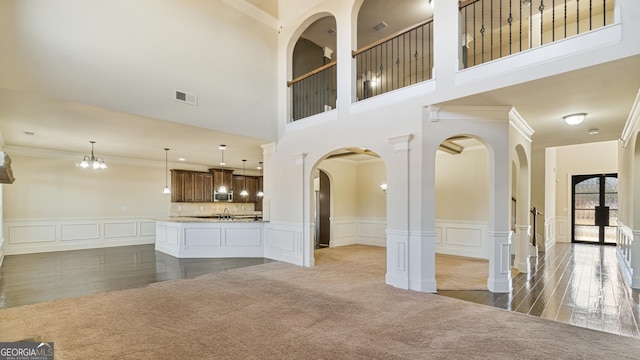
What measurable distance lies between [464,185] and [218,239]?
20.6 ft

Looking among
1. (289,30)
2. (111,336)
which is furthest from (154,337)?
(289,30)

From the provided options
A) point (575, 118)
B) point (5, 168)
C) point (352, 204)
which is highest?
point (575, 118)

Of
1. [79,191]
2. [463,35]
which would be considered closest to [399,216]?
[463,35]

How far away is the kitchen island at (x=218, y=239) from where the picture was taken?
7383 mm

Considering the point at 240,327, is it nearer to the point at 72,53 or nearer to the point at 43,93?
the point at 43,93

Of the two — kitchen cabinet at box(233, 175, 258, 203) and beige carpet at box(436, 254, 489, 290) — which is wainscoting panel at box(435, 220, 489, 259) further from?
kitchen cabinet at box(233, 175, 258, 203)

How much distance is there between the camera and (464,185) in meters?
7.70

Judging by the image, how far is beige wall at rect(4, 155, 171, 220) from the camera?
767cm

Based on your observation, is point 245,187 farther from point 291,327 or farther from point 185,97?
point 291,327

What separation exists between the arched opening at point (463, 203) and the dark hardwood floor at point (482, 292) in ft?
4.08

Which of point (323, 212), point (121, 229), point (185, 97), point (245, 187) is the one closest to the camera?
point (185, 97)

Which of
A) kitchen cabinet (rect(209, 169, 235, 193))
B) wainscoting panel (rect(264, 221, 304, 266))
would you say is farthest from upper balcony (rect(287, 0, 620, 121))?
kitchen cabinet (rect(209, 169, 235, 193))

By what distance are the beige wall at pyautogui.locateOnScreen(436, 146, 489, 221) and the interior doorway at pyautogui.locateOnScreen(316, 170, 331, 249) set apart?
3.24 m

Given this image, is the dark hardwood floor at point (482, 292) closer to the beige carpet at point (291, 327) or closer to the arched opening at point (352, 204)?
the beige carpet at point (291, 327)
